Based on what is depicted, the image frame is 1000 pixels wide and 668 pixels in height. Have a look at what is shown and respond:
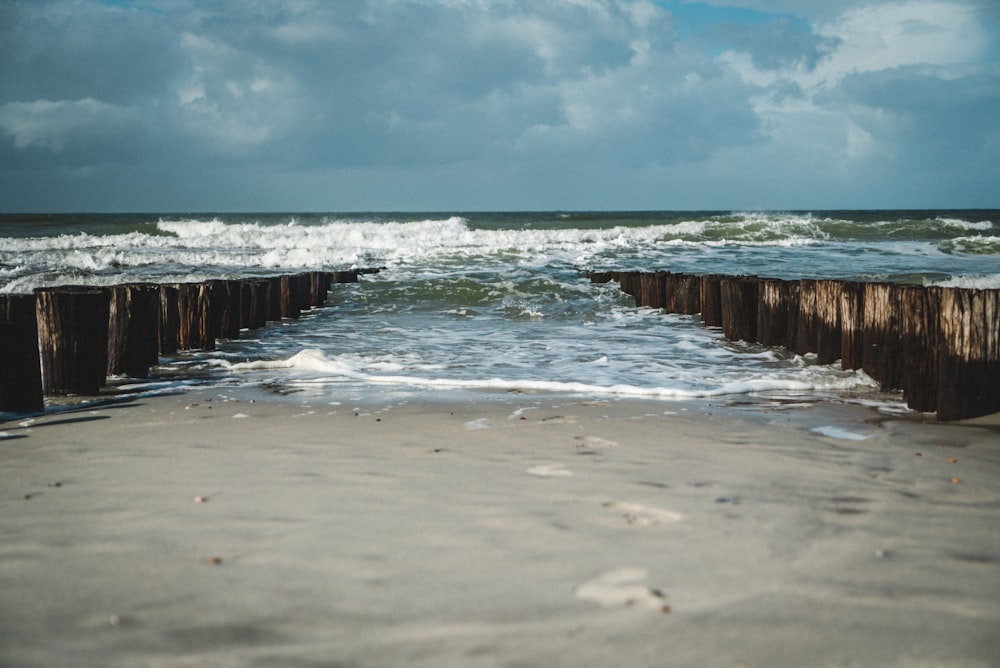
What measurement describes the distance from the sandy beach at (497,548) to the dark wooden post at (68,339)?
1.32 metres

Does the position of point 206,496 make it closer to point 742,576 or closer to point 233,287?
point 742,576

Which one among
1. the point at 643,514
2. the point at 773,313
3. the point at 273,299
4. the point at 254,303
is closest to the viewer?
the point at 643,514

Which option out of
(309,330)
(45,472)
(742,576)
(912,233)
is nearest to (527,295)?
(309,330)

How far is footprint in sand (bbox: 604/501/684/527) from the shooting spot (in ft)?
9.39

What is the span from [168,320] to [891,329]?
6.17m

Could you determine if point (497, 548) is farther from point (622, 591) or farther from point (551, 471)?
point (551, 471)

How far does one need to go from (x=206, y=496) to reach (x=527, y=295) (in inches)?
407

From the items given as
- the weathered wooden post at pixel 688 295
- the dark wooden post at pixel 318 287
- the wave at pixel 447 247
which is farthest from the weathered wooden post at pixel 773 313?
the wave at pixel 447 247

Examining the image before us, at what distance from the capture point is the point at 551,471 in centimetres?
356

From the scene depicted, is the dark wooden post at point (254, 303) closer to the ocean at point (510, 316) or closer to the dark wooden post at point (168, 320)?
the ocean at point (510, 316)

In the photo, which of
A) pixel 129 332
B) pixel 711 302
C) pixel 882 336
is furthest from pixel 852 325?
pixel 129 332

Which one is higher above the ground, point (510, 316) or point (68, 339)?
point (68, 339)

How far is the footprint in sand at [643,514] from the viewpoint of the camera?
113 inches

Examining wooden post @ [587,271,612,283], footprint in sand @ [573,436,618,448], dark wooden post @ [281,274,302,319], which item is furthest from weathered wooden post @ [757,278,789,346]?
wooden post @ [587,271,612,283]
